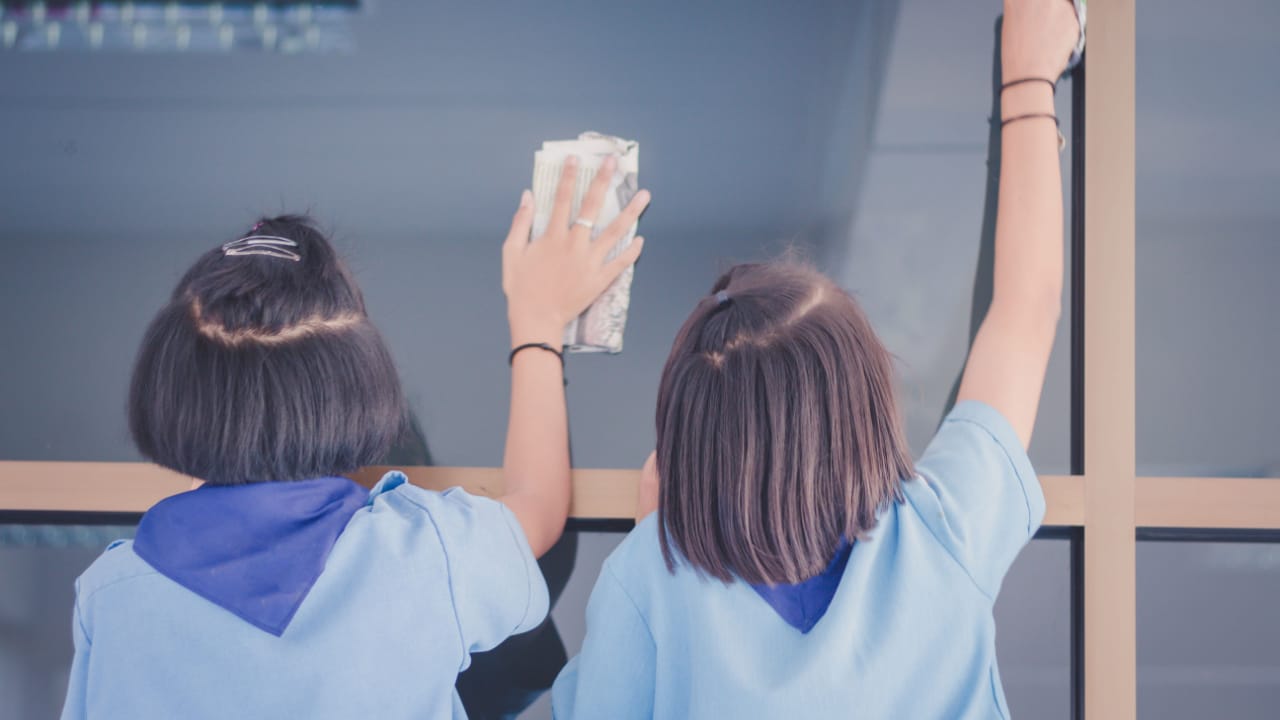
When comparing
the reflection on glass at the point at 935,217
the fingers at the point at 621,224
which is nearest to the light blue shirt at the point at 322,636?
the fingers at the point at 621,224

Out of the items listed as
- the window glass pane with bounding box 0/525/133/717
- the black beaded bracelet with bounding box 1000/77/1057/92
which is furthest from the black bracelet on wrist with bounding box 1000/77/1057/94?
the window glass pane with bounding box 0/525/133/717

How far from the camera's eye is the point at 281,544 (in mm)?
650

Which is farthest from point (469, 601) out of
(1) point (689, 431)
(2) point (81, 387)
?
(2) point (81, 387)

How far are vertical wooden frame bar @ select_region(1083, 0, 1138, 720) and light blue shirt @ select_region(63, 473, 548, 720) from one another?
2.00 ft

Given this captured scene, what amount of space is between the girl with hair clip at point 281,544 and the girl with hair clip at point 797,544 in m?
0.14

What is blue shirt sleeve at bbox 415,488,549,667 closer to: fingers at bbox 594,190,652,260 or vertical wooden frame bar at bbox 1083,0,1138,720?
fingers at bbox 594,190,652,260

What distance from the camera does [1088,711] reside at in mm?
825

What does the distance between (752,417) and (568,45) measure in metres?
0.53

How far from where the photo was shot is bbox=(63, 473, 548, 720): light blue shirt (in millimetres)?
630

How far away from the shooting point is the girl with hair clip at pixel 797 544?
642mm

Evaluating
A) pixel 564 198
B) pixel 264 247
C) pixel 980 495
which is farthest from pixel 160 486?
pixel 980 495

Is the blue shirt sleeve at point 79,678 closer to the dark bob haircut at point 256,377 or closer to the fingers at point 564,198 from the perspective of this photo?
the dark bob haircut at point 256,377


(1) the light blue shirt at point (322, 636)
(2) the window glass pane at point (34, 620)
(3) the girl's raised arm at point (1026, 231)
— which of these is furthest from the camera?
(2) the window glass pane at point (34, 620)

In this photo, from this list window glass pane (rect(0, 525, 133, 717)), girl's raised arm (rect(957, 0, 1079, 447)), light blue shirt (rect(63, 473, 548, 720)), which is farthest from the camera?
window glass pane (rect(0, 525, 133, 717))
